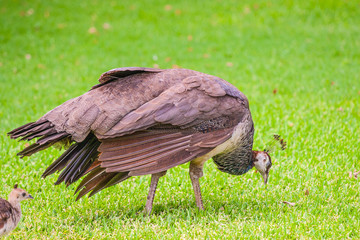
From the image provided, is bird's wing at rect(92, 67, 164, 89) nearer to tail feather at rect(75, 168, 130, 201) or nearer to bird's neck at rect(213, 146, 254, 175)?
tail feather at rect(75, 168, 130, 201)

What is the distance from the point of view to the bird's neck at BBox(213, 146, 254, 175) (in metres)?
4.70

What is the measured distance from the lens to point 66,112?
425cm

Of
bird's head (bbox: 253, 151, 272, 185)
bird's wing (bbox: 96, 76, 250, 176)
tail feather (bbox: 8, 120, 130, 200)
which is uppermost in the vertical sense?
bird's wing (bbox: 96, 76, 250, 176)

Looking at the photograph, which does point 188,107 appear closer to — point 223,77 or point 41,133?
point 41,133

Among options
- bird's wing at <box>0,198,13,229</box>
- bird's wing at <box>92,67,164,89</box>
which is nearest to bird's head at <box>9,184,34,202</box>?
bird's wing at <box>0,198,13,229</box>

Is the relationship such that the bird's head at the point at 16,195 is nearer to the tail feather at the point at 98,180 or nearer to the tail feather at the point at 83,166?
the tail feather at the point at 83,166

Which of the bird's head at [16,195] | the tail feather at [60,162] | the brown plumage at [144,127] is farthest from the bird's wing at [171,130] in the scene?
→ the bird's head at [16,195]

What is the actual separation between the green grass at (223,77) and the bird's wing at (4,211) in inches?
20.3

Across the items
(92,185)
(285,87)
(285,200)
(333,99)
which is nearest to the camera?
(92,185)

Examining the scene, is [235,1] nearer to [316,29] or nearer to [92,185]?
[316,29]

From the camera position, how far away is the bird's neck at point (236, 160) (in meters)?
4.70

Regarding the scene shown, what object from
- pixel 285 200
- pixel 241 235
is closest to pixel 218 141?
pixel 241 235

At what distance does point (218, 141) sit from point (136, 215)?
113 centimetres

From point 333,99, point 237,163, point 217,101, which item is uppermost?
point 217,101
